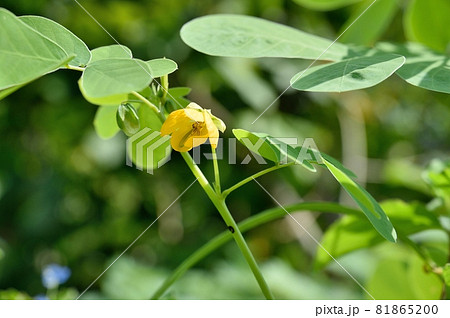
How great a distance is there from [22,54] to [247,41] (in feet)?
0.57

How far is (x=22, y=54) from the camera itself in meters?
0.28

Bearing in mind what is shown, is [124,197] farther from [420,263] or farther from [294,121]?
[420,263]

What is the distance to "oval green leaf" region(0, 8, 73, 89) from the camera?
0.27 m

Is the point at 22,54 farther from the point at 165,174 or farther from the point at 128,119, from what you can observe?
the point at 165,174

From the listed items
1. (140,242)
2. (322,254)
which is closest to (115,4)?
(140,242)

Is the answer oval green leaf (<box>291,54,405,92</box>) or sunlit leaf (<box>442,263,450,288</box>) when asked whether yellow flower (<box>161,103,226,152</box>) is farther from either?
sunlit leaf (<box>442,263,450,288</box>)

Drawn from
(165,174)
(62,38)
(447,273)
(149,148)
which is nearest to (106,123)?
(149,148)

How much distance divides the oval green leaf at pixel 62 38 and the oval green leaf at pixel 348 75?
121mm

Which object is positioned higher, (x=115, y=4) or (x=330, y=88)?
(x=330, y=88)

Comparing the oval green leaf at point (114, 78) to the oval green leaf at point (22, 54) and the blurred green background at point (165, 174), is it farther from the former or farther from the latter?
the blurred green background at point (165, 174)

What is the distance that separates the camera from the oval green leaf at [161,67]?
0.31 m

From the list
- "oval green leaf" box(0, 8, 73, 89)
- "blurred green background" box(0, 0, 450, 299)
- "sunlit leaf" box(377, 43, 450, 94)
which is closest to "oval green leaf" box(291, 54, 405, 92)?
"sunlit leaf" box(377, 43, 450, 94)
